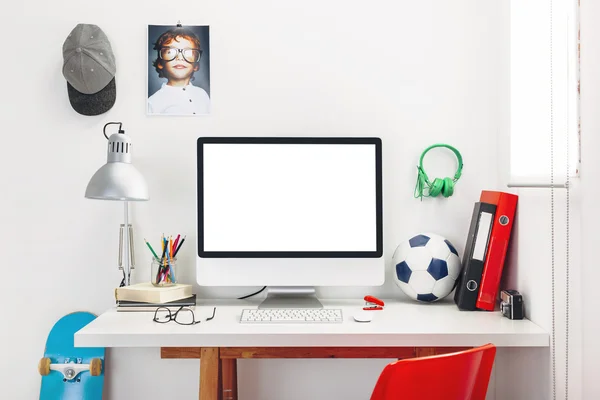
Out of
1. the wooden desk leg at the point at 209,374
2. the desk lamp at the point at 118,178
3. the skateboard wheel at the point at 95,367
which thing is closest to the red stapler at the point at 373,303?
the wooden desk leg at the point at 209,374

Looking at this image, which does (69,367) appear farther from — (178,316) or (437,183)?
(437,183)

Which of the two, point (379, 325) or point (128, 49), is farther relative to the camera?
point (128, 49)

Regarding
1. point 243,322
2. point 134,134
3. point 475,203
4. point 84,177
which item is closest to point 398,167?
point 475,203

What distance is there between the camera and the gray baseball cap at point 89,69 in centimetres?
188

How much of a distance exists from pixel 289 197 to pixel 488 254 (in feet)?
2.27

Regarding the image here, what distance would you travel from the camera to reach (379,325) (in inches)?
61.3

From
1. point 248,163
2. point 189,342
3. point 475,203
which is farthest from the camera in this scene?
point 475,203

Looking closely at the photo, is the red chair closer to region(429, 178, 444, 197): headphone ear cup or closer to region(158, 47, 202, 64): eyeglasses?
region(429, 178, 444, 197): headphone ear cup

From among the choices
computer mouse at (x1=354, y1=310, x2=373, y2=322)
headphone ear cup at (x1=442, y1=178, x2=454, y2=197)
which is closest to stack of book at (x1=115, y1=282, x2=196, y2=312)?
computer mouse at (x1=354, y1=310, x2=373, y2=322)

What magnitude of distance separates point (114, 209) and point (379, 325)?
42.3 inches

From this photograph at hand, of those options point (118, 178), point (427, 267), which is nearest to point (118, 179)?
point (118, 178)

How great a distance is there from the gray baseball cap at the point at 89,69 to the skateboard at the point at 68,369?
82 cm

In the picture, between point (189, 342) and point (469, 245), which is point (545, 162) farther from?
point (189, 342)

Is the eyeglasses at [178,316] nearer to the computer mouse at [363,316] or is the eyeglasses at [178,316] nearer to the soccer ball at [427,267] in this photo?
the computer mouse at [363,316]
